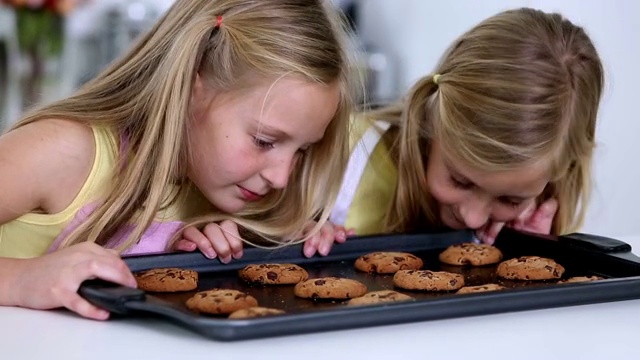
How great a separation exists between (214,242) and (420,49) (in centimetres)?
220

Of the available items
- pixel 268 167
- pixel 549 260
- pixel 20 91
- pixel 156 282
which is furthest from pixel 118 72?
pixel 20 91

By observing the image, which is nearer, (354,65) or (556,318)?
(556,318)

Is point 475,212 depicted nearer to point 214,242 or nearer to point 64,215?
point 214,242

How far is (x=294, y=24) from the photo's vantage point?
1582mm

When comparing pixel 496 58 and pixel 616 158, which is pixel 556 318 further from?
pixel 616 158

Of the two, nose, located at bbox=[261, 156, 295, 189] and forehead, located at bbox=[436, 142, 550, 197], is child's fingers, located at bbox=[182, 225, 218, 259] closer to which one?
nose, located at bbox=[261, 156, 295, 189]

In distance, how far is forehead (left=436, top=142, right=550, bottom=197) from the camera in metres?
1.69

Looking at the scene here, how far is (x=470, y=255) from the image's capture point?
61.4 inches

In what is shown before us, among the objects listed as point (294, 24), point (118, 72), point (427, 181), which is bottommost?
point (427, 181)

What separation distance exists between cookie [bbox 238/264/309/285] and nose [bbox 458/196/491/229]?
0.44 m

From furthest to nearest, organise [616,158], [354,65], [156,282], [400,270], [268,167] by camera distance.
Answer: [616,158], [354,65], [268,167], [400,270], [156,282]

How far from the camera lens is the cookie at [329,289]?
50.4 inches

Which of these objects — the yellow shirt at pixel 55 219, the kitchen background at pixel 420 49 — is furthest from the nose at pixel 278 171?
the kitchen background at pixel 420 49

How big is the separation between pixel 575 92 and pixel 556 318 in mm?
664
